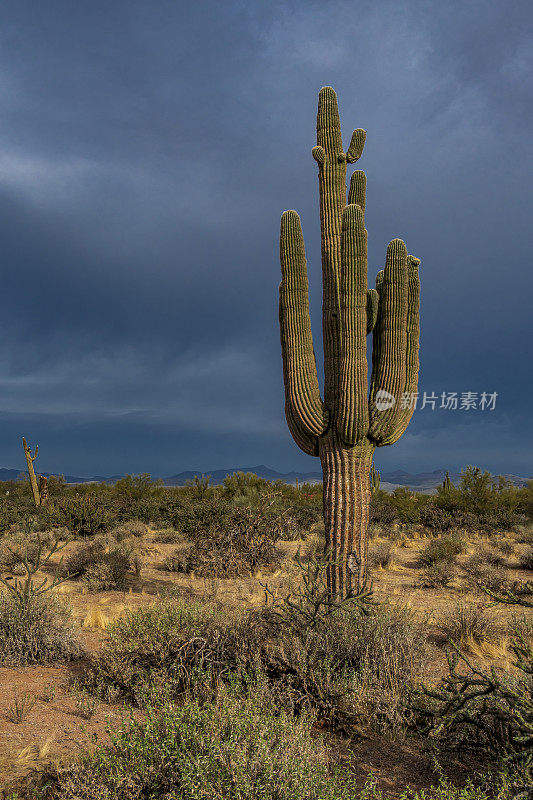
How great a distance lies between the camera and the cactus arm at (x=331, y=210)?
834 cm

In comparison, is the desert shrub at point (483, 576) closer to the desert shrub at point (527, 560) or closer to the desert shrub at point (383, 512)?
the desert shrub at point (527, 560)

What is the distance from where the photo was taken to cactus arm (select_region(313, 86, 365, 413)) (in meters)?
8.34

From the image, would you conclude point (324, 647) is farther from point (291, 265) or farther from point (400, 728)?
point (291, 265)

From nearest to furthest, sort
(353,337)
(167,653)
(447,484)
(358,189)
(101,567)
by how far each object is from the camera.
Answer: (167,653) < (353,337) < (358,189) < (101,567) < (447,484)

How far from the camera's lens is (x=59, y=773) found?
3445mm

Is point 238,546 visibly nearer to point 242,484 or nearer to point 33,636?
point 33,636

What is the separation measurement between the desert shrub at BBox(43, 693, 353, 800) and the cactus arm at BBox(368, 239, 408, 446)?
5407 mm

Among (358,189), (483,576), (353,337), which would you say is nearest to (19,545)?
(353,337)

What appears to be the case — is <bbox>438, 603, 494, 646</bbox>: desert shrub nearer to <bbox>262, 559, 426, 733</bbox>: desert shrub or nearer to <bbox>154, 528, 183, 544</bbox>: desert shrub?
<bbox>262, 559, 426, 733</bbox>: desert shrub

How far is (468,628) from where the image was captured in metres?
7.10

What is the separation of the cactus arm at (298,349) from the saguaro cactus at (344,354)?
0.02m

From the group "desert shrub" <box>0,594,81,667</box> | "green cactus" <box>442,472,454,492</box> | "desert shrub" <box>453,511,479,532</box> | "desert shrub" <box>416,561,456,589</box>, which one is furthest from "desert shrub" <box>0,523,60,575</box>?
"green cactus" <box>442,472,454,492</box>

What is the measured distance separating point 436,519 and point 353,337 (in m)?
13.4

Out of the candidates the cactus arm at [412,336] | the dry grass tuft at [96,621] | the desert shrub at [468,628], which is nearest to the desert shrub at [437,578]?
the desert shrub at [468,628]
